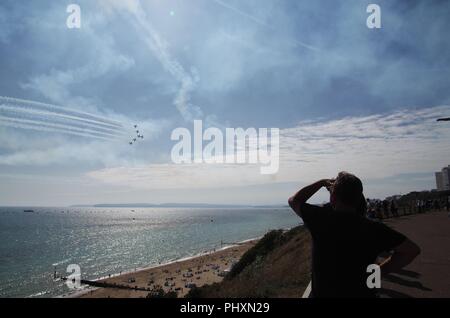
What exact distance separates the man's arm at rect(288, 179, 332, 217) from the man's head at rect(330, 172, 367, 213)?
11.4 inches

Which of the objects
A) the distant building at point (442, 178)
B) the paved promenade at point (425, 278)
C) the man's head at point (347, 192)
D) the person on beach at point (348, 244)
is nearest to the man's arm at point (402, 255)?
the person on beach at point (348, 244)

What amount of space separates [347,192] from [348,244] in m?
0.40

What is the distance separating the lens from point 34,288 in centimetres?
3684

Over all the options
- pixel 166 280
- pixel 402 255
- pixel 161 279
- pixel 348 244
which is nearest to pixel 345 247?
pixel 348 244

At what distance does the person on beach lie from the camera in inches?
94.3

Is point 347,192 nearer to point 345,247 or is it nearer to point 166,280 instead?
point 345,247

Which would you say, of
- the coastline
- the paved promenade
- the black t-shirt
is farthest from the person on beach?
the coastline

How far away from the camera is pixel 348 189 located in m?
2.54

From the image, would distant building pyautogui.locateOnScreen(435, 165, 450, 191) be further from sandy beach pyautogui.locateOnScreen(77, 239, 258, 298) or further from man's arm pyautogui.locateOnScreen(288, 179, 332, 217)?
man's arm pyautogui.locateOnScreen(288, 179, 332, 217)

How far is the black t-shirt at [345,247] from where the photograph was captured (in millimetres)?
2428
